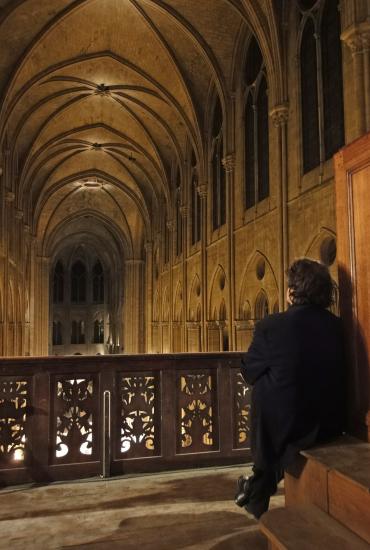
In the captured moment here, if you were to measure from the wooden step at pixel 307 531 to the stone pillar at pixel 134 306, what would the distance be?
2927 cm

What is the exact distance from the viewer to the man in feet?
7.63

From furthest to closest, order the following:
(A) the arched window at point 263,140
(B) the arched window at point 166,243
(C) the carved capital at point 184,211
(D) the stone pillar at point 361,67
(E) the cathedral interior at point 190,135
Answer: (B) the arched window at point 166,243, (C) the carved capital at point 184,211, (A) the arched window at point 263,140, (E) the cathedral interior at point 190,135, (D) the stone pillar at point 361,67

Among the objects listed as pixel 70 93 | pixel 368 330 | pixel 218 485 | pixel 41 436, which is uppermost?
pixel 70 93

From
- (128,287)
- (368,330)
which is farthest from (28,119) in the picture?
(368,330)

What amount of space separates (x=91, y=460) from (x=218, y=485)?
106cm

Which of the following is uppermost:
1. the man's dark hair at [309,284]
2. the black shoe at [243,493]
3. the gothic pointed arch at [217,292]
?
the gothic pointed arch at [217,292]

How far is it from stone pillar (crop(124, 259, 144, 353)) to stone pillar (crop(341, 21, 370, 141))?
24.1 metres

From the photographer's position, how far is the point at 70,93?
18.5 metres

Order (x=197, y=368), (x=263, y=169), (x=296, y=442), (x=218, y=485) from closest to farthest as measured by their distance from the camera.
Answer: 1. (x=296, y=442)
2. (x=218, y=485)
3. (x=197, y=368)
4. (x=263, y=169)

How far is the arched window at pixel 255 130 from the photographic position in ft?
42.8

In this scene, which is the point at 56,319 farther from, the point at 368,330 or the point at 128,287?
the point at 368,330

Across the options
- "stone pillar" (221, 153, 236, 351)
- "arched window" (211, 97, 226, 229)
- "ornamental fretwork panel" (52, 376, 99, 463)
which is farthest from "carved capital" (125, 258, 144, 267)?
"ornamental fretwork panel" (52, 376, 99, 463)

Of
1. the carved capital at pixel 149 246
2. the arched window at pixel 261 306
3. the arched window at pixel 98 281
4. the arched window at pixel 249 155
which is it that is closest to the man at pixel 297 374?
the arched window at pixel 261 306

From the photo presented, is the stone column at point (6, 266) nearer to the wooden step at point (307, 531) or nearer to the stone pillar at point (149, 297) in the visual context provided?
the stone pillar at point (149, 297)
